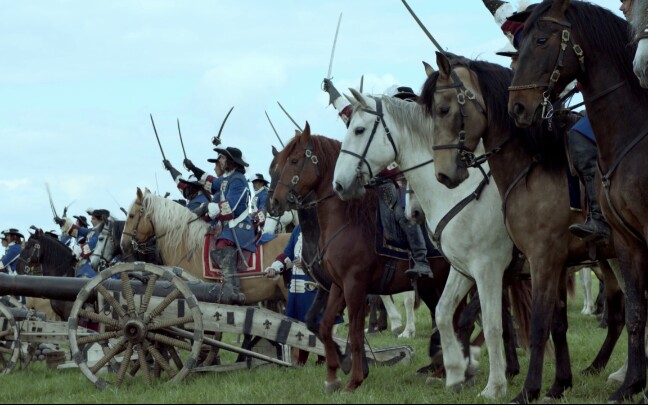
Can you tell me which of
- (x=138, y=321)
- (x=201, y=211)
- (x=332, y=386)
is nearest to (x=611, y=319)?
(x=332, y=386)

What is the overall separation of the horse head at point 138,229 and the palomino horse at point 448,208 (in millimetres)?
5947

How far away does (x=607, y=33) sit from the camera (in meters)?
6.60

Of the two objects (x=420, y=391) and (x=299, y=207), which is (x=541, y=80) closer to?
(x=420, y=391)

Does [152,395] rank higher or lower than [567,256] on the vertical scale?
lower

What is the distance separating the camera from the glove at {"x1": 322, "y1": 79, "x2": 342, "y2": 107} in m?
9.77

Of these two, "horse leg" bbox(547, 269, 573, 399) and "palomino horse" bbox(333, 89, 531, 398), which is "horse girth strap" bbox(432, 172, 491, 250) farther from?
"horse leg" bbox(547, 269, 573, 399)

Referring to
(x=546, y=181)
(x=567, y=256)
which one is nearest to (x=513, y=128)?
(x=546, y=181)

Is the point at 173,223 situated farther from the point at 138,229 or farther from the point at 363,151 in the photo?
the point at 363,151

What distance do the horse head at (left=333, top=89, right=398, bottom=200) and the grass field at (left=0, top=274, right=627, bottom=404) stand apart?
1.66 metres

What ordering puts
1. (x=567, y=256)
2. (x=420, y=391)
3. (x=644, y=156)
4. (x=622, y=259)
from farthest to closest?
(x=420, y=391), (x=567, y=256), (x=622, y=259), (x=644, y=156)

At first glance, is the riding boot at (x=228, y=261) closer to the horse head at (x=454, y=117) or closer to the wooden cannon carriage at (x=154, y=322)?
the wooden cannon carriage at (x=154, y=322)

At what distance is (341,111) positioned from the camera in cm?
963

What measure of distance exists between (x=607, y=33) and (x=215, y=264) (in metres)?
7.40

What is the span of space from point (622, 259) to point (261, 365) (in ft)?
15.2
